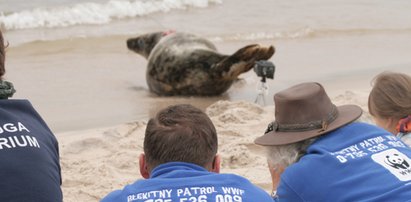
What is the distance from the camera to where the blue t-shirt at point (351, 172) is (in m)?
2.79

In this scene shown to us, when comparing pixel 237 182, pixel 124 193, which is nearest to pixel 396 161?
pixel 237 182

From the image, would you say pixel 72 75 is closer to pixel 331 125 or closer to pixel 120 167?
pixel 120 167

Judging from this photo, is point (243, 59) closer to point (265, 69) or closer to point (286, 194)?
point (265, 69)

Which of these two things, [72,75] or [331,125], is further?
[72,75]

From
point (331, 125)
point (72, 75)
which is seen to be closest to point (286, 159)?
point (331, 125)

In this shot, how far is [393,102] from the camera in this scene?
12.0ft

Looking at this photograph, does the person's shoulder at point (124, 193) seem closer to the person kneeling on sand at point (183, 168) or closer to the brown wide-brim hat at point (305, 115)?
the person kneeling on sand at point (183, 168)

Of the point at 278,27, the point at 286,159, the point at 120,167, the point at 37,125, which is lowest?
the point at 278,27

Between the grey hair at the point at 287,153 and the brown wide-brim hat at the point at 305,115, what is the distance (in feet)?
0.14

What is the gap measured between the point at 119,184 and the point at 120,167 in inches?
15.8

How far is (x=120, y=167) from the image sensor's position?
5.48m

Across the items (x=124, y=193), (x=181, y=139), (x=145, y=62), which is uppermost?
(x=181, y=139)

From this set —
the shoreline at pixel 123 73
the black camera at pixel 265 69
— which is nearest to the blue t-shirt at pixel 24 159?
the shoreline at pixel 123 73

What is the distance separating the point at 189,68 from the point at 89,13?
7093 millimetres
